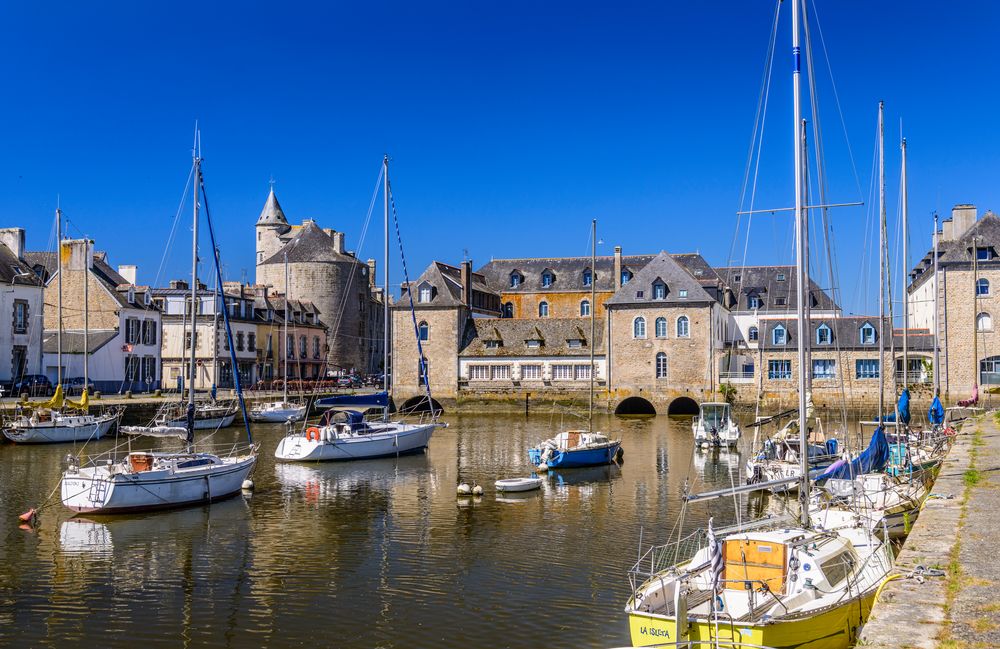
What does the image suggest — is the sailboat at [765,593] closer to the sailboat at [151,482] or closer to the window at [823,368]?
the sailboat at [151,482]

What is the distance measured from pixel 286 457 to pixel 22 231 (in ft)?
99.5

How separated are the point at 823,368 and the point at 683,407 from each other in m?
9.37

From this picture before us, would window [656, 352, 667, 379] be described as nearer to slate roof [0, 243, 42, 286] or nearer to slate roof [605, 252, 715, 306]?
slate roof [605, 252, 715, 306]

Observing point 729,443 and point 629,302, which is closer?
point 729,443

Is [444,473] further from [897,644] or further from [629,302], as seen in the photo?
[629,302]

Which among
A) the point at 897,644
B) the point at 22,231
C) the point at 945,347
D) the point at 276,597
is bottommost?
the point at 276,597

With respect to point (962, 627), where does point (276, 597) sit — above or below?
below

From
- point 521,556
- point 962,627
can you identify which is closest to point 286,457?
point 521,556

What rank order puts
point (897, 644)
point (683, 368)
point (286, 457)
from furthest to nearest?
point (683, 368), point (286, 457), point (897, 644)

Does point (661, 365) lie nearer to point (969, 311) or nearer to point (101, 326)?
point (969, 311)

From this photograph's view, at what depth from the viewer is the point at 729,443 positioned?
38938mm

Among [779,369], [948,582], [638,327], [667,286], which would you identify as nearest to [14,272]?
[638,327]

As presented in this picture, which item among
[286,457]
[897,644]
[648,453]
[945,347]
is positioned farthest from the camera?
[945,347]

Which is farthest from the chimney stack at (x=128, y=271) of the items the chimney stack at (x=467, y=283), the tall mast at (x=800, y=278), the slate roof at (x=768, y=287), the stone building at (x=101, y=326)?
the tall mast at (x=800, y=278)
